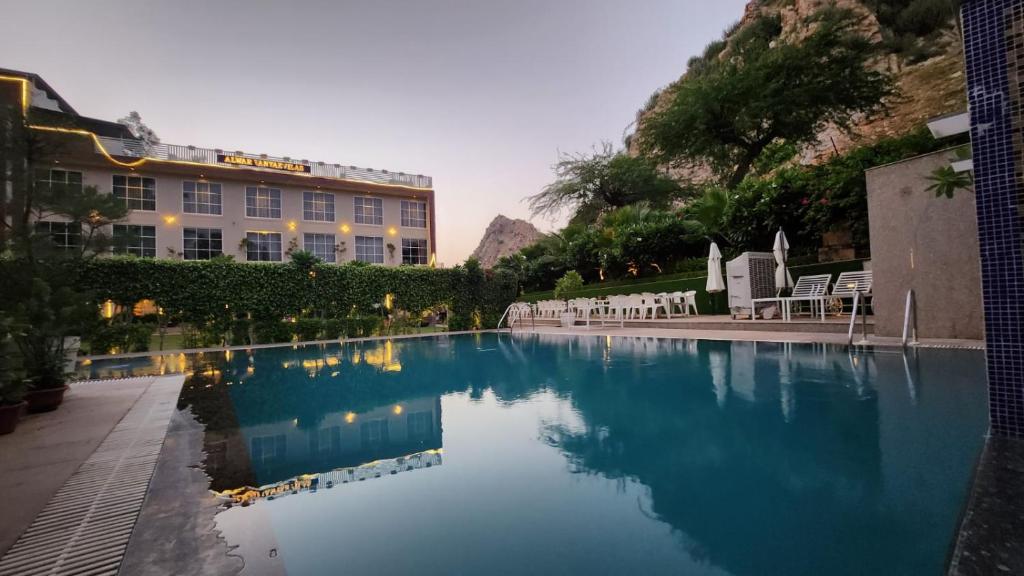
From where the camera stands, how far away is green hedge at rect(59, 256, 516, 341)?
14.1 metres

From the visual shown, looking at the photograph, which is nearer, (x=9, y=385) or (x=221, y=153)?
(x=9, y=385)

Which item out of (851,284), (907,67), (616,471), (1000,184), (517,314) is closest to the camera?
(1000,184)

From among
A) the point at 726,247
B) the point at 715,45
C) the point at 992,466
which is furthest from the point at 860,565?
the point at 715,45

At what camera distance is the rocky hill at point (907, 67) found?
80.8 ft

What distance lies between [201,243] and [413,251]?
35.6 feet

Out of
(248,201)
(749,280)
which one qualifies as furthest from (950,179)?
(248,201)

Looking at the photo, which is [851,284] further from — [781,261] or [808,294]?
[781,261]

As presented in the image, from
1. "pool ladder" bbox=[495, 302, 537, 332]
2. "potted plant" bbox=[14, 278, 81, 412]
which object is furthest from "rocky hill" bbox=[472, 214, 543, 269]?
"potted plant" bbox=[14, 278, 81, 412]

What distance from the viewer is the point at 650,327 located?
1367 cm

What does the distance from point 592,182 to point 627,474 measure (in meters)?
28.4

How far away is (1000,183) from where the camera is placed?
272cm

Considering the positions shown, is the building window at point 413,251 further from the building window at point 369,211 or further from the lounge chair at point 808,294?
the lounge chair at point 808,294

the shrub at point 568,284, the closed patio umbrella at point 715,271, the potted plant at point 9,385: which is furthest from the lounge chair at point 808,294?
the potted plant at point 9,385

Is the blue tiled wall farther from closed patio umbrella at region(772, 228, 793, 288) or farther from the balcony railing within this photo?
the balcony railing
